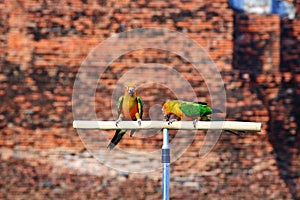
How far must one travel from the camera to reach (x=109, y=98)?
14.1 metres

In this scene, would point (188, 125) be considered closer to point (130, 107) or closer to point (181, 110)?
point (181, 110)

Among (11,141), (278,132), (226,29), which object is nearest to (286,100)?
(278,132)

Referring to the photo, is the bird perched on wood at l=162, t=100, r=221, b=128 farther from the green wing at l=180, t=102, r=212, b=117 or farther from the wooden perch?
the wooden perch

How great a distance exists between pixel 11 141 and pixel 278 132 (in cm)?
401

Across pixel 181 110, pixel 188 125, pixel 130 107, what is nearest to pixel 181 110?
pixel 181 110

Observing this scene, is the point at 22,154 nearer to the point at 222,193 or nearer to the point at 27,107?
the point at 27,107

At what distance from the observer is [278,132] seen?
Answer: 1423cm

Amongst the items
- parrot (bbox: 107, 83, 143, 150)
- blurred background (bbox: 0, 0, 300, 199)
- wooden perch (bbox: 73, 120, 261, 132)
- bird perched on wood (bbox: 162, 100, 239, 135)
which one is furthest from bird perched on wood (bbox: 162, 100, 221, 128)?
blurred background (bbox: 0, 0, 300, 199)

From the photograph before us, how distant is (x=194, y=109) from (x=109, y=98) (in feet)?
12.9

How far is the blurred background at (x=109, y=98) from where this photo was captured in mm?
13938

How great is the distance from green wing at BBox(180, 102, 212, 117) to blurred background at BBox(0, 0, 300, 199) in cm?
343

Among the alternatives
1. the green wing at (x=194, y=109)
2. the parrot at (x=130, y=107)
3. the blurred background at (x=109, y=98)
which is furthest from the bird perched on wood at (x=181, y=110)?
the blurred background at (x=109, y=98)

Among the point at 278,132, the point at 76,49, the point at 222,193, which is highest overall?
the point at 76,49

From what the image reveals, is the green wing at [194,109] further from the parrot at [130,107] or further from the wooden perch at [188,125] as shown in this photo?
the parrot at [130,107]
